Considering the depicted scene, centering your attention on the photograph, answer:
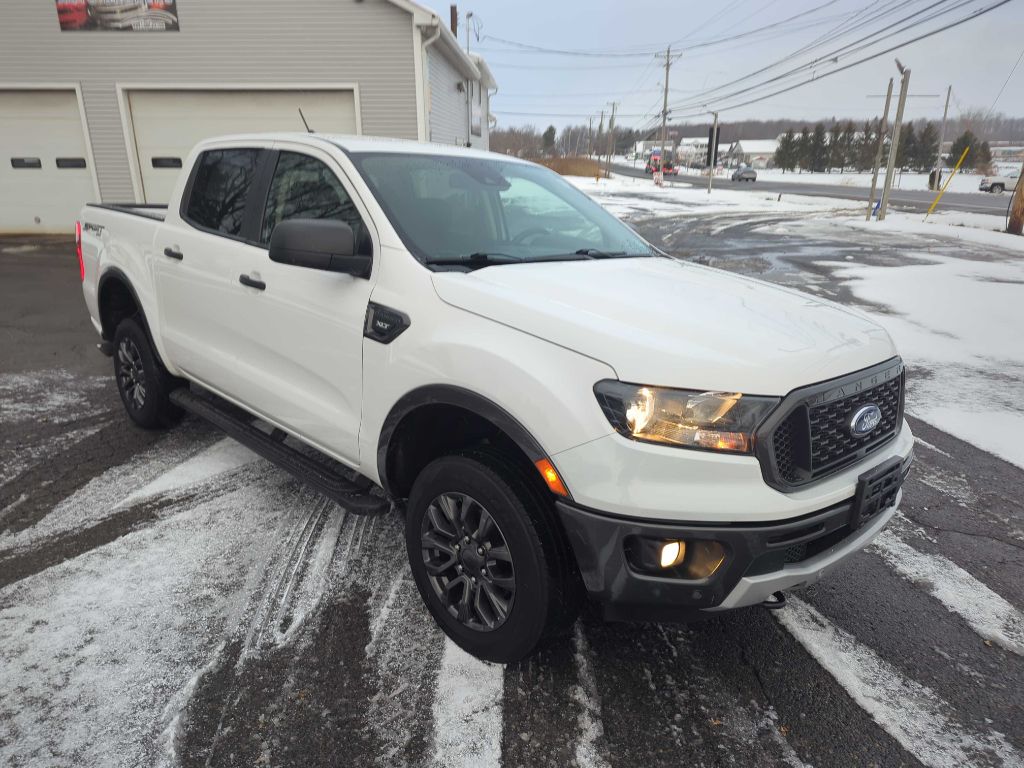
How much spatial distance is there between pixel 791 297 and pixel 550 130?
121320mm

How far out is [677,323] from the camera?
2.21m

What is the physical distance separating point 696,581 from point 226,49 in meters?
14.6

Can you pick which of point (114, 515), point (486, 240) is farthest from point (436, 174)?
point (114, 515)

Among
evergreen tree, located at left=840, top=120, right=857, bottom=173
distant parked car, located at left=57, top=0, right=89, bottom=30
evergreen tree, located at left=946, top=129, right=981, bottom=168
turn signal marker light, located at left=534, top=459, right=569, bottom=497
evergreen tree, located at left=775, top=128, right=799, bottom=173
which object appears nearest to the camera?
turn signal marker light, located at left=534, top=459, right=569, bottom=497

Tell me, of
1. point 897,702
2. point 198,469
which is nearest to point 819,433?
point 897,702

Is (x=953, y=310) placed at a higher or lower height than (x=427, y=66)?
lower

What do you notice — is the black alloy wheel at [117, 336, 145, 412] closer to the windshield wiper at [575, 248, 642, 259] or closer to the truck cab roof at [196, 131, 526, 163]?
the truck cab roof at [196, 131, 526, 163]

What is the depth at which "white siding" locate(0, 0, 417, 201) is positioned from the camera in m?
13.0

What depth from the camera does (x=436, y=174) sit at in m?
3.24

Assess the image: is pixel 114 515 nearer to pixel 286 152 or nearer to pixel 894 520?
pixel 286 152

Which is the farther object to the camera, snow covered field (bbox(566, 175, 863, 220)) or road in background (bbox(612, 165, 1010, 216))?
road in background (bbox(612, 165, 1010, 216))

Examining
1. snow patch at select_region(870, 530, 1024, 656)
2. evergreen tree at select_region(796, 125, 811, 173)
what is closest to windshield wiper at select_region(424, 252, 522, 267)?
snow patch at select_region(870, 530, 1024, 656)

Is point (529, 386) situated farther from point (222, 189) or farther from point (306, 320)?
point (222, 189)

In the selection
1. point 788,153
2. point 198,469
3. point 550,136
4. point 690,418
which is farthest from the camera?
point 550,136
